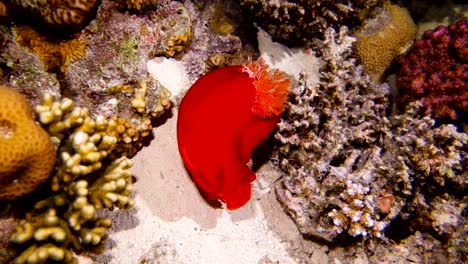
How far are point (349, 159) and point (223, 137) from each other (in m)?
1.47

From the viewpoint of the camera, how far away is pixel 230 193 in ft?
11.3

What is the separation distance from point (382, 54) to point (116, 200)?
3.70 meters

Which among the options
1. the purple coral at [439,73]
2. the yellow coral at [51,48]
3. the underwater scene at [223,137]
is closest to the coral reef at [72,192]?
the underwater scene at [223,137]

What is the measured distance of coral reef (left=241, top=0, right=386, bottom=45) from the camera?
4109mm

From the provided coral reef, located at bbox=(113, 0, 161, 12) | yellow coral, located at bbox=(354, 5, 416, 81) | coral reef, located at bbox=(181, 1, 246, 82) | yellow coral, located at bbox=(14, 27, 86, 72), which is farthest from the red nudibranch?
yellow coral, located at bbox=(354, 5, 416, 81)

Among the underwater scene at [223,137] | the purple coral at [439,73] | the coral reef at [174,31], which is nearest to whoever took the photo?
the underwater scene at [223,137]

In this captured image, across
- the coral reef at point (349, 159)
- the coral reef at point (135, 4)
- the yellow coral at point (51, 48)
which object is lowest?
the coral reef at point (349, 159)

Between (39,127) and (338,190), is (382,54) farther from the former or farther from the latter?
A: (39,127)

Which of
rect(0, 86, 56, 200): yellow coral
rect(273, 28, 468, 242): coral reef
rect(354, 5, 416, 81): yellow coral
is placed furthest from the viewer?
rect(354, 5, 416, 81): yellow coral

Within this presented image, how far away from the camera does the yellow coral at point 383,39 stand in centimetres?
465

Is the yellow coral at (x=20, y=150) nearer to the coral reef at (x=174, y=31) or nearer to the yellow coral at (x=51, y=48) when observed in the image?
the yellow coral at (x=51, y=48)

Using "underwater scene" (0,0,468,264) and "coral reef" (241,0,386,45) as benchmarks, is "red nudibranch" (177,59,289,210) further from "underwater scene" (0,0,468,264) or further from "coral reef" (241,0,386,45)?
"coral reef" (241,0,386,45)

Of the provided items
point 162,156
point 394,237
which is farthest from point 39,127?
point 394,237

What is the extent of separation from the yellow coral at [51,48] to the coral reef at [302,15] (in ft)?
6.03
